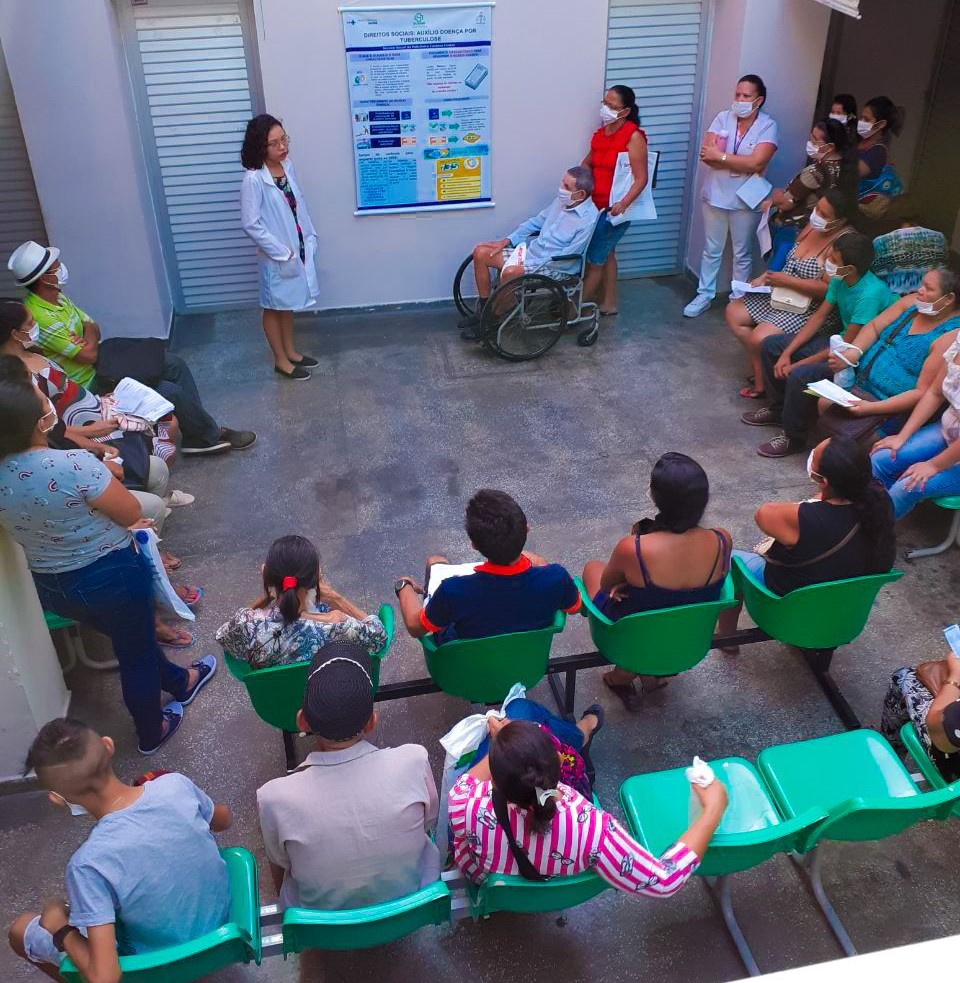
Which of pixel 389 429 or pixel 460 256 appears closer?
pixel 389 429

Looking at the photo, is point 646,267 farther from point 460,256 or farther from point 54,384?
point 54,384

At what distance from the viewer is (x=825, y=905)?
9.74 feet

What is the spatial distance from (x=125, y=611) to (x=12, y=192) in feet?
13.3

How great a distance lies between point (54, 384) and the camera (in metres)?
4.11

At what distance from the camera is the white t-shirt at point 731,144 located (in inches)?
251

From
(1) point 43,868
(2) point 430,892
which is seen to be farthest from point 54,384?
(2) point 430,892

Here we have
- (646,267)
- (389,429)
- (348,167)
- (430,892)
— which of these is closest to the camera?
(430,892)

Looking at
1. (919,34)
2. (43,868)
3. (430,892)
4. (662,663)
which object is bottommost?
(43,868)

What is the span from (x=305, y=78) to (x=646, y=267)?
9.52 feet

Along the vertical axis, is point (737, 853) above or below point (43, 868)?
above

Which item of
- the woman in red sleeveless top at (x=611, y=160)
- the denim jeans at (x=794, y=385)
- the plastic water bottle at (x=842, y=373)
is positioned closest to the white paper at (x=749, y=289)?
the denim jeans at (x=794, y=385)

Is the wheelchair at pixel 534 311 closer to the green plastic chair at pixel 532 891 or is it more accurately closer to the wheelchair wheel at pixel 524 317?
the wheelchair wheel at pixel 524 317

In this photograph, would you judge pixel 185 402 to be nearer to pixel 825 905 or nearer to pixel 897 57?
pixel 825 905

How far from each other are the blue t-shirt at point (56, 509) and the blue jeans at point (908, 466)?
324 centimetres
